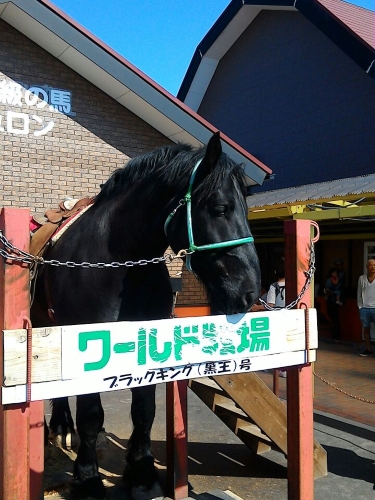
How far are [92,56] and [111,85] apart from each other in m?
0.63

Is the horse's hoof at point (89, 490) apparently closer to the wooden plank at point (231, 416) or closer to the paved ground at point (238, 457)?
the paved ground at point (238, 457)

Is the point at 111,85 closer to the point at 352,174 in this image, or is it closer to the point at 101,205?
the point at 101,205

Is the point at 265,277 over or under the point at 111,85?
under

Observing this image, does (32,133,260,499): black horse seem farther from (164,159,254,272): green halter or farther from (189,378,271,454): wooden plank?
(189,378,271,454): wooden plank

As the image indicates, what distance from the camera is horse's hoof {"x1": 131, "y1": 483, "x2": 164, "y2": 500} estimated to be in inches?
143

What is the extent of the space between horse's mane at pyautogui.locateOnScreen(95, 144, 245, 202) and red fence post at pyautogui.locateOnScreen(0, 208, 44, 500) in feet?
3.11

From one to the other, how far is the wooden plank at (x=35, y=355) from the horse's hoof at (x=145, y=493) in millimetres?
1895

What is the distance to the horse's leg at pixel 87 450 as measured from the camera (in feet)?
10.9

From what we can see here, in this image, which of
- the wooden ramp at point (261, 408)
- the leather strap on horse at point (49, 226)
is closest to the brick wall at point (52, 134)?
the leather strap on horse at point (49, 226)

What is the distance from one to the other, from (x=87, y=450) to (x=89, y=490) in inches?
10.2

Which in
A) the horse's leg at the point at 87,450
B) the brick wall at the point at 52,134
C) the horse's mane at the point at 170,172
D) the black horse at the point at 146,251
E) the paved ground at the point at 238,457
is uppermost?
the brick wall at the point at 52,134

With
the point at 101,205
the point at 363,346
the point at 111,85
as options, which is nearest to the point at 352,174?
the point at 363,346

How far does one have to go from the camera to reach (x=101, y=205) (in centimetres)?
342

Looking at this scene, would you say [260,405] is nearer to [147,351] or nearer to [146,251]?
[146,251]
